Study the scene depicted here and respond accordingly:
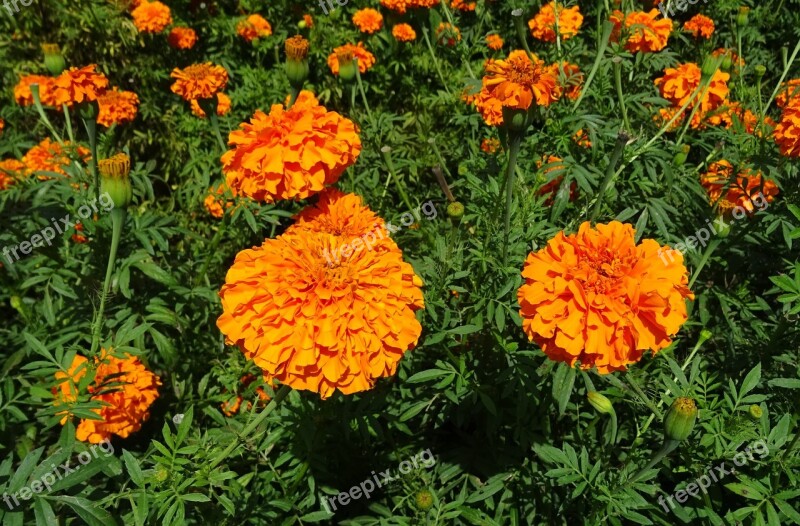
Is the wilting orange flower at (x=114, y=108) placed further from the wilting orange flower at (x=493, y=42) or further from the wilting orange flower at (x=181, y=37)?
the wilting orange flower at (x=493, y=42)

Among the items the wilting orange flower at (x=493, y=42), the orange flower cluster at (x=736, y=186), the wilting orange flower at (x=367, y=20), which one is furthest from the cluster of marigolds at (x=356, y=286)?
the wilting orange flower at (x=367, y=20)

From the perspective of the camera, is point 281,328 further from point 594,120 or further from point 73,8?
point 73,8

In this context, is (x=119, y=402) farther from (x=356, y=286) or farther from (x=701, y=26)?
(x=701, y=26)

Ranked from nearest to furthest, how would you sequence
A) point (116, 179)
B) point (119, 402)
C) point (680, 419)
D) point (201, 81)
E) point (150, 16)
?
point (680, 419) → point (116, 179) → point (119, 402) → point (201, 81) → point (150, 16)

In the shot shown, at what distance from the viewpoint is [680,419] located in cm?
127

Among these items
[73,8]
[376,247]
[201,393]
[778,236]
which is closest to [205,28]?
[73,8]

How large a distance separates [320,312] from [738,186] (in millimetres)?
1752

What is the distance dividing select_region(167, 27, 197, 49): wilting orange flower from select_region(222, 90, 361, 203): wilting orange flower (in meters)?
2.60

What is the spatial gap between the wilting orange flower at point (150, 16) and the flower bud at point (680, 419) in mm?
3887

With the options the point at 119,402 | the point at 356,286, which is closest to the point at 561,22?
the point at 356,286

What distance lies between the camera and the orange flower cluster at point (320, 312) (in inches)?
50.3

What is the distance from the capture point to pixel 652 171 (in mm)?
2057

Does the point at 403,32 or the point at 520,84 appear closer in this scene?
the point at 520,84

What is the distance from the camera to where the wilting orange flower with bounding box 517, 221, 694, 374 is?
1291 mm
